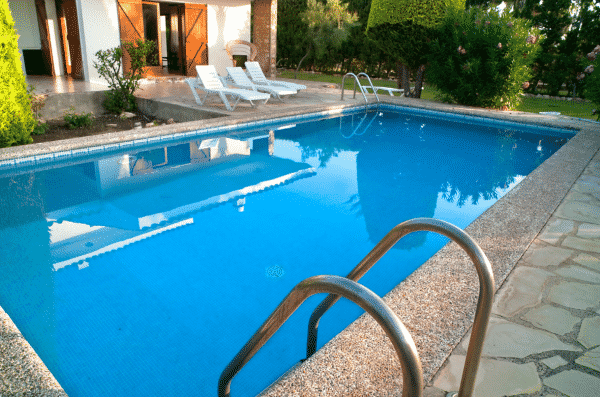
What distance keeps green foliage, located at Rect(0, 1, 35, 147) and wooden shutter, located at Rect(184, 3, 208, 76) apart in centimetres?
861

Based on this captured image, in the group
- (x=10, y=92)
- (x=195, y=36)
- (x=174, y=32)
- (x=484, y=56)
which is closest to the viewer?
(x=10, y=92)

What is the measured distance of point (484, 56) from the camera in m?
10.6

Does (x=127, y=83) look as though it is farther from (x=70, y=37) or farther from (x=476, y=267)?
(x=476, y=267)


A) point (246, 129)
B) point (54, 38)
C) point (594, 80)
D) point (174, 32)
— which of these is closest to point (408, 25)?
point (594, 80)

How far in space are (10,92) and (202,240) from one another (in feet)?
13.3

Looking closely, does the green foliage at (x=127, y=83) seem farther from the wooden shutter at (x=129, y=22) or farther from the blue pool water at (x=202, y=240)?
the wooden shutter at (x=129, y=22)

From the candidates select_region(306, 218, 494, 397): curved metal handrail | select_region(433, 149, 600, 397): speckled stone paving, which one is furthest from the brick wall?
select_region(306, 218, 494, 397): curved metal handrail

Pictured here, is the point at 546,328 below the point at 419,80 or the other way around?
below

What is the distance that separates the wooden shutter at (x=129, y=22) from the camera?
39.8 ft

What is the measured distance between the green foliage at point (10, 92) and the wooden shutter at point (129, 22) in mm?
6712

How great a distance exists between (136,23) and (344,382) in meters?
13.3

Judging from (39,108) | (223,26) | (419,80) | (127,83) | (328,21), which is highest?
(328,21)

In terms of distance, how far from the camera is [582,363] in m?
2.18

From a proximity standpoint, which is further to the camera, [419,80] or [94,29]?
[419,80]
